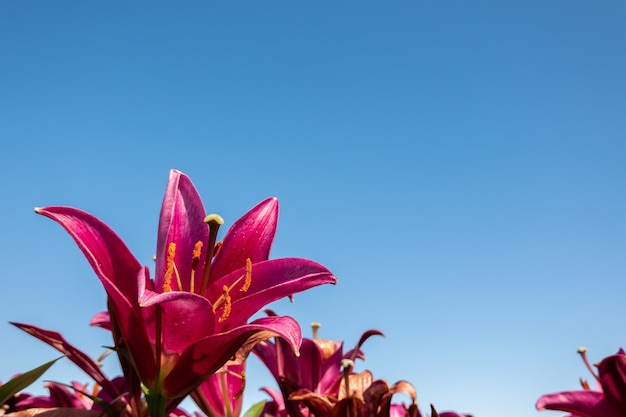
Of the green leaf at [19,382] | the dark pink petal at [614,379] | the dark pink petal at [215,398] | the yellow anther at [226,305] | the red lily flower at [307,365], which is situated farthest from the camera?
the red lily flower at [307,365]

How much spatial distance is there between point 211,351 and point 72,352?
43 centimetres

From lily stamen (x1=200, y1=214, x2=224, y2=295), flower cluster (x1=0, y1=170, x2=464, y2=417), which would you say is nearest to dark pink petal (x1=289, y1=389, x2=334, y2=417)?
flower cluster (x1=0, y1=170, x2=464, y2=417)

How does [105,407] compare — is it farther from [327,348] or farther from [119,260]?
[327,348]

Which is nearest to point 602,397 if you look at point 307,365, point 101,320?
point 307,365

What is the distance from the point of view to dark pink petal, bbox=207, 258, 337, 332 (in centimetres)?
129

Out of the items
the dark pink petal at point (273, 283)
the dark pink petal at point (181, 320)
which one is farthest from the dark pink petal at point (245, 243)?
the dark pink petal at point (181, 320)

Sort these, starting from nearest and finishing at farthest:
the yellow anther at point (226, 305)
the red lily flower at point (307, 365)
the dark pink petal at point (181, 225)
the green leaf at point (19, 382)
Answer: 1. the green leaf at point (19, 382)
2. the yellow anther at point (226, 305)
3. the dark pink petal at point (181, 225)
4. the red lily flower at point (307, 365)

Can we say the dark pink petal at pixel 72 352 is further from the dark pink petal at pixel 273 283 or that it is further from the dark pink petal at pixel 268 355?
the dark pink petal at pixel 268 355

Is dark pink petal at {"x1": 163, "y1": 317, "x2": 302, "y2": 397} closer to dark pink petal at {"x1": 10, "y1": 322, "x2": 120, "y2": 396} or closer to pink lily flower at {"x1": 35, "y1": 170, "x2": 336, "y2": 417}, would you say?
pink lily flower at {"x1": 35, "y1": 170, "x2": 336, "y2": 417}

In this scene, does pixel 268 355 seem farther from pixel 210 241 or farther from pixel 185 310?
pixel 185 310

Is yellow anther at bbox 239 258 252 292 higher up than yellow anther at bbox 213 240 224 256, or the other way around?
yellow anther at bbox 213 240 224 256

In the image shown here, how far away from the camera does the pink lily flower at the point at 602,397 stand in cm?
203

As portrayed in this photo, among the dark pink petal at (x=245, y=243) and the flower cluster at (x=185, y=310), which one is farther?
the dark pink petal at (x=245, y=243)

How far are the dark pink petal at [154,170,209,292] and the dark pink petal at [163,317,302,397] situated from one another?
197mm
